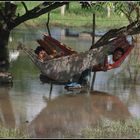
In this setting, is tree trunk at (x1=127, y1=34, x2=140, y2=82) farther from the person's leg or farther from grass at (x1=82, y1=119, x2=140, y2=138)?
grass at (x1=82, y1=119, x2=140, y2=138)

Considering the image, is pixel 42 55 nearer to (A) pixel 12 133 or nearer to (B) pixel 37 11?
(B) pixel 37 11

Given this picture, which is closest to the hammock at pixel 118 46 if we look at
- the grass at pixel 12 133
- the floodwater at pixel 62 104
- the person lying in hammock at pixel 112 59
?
the person lying in hammock at pixel 112 59

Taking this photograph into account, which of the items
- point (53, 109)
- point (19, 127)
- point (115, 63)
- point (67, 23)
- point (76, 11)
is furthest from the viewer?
point (76, 11)

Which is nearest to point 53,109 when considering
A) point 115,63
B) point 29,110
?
point 29,110

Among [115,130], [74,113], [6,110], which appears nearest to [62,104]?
[74,113]

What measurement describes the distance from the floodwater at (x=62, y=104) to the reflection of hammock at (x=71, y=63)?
0.34m

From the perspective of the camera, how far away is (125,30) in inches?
527

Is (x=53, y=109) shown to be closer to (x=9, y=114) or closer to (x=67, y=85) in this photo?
(x=9, y=114)

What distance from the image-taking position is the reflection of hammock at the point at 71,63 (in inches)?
515

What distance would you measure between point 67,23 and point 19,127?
2466 cm

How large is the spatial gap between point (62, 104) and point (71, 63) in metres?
2.19

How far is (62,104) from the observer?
442 inches

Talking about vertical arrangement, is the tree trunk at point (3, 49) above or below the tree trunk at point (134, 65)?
above

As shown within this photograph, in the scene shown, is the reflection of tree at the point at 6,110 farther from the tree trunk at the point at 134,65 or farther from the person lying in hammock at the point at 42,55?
the tree trunk at the point at 134,65
